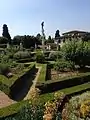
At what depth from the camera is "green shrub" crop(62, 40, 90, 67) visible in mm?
21953

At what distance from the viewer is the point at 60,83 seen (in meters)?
15.8

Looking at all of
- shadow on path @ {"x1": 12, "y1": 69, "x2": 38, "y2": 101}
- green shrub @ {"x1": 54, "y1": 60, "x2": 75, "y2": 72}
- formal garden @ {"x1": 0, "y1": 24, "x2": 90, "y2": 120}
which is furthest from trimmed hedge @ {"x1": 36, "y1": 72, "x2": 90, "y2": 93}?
green shrub @ {"x1": 54, "y1": 60, "x2": 75, "y2": 72}

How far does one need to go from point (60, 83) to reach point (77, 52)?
260 inches

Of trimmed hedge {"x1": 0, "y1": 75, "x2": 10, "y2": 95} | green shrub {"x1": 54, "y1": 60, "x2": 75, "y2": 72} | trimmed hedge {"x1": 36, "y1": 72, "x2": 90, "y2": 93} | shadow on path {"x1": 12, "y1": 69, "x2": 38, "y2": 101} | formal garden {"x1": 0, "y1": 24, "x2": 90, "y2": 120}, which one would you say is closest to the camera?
formal garden {"x1": 0, "y1": 24, "x2": 90, "y2": 120}

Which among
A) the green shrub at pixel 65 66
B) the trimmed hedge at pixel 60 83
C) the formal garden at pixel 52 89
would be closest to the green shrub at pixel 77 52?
the formal garden at pixel 52 89

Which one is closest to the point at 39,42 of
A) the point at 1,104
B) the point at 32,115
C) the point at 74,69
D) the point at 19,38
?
the point at 19,38

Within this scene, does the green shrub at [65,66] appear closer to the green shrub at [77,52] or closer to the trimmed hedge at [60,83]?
the green shrub at [77,52]

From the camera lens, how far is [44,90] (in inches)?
581

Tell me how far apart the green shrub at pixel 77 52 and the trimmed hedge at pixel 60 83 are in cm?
Answer: 427

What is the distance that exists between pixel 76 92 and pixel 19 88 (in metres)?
4.65

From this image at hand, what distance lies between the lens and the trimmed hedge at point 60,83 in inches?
582

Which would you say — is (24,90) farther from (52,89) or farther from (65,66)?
(65,66)

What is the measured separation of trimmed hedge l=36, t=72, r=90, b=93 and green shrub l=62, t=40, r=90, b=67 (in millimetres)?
4275

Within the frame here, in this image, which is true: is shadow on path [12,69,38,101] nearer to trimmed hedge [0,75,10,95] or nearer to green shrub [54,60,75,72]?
trimmed hedge [0,75,10,95]
